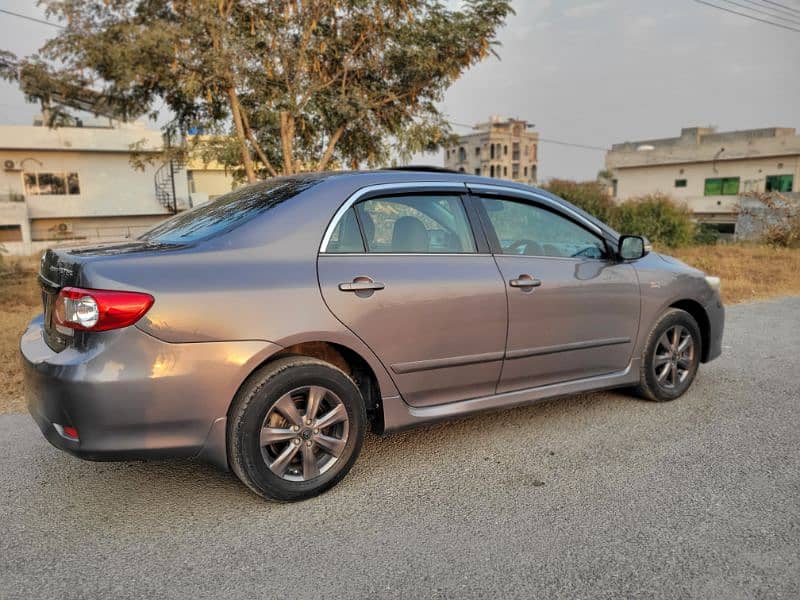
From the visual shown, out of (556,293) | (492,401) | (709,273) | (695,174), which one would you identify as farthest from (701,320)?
(695,174)

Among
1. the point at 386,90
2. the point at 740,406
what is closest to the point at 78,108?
the point at 386,90

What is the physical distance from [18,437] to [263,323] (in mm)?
2287

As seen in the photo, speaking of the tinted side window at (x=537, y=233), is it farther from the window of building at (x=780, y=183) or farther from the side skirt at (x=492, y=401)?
the window of building at (x=780, y=183)

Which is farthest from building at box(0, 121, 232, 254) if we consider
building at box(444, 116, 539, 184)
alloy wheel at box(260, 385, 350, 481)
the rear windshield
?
building at box(444, 116, 539, 184)

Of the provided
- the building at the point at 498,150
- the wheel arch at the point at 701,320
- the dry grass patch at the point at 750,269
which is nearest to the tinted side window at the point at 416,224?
the wheel arch at the point at 701,320

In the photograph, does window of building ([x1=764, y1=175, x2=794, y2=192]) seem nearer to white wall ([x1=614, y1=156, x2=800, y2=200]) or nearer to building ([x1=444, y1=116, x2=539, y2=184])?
white wall ([x1=614, y1=156, x2=800, y2=200])

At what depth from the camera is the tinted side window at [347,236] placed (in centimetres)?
328

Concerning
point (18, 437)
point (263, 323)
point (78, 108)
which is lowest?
point (18, 437)

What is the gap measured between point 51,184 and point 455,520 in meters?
37.4

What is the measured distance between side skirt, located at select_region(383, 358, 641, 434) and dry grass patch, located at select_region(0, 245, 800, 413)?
119 inches

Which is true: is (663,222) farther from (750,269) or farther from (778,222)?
(750,269)

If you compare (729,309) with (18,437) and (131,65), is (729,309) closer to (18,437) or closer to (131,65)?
(18,437)

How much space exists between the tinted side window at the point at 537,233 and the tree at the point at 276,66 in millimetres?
8678

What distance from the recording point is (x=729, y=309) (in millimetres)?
9031
